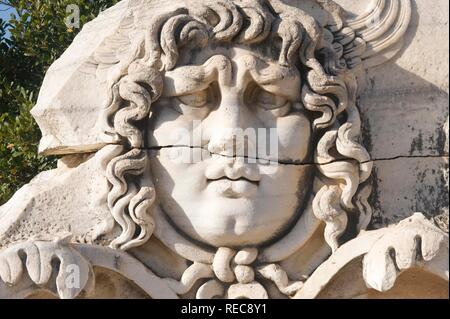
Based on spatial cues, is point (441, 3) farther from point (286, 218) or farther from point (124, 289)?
point (124, 289)

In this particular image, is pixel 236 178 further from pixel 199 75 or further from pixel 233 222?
pixel 199 75

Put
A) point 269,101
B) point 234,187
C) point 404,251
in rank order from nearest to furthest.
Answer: point 404,251 → point 234,187 → point 269,101

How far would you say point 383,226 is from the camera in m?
4.33

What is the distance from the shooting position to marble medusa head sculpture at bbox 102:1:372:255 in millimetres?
4184

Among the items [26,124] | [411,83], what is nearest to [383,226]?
[411,83]

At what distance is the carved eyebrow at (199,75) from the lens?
4172 millimetres

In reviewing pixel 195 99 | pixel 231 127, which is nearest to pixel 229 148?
pixel 231 127

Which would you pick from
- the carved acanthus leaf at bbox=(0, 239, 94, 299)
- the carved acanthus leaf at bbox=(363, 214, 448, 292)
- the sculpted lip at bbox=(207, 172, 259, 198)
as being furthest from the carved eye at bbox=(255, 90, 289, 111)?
the carved acanthus leaf at bbox=(0, 239, 94, 299)

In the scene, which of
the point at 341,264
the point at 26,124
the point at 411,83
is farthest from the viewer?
the point at 26,124

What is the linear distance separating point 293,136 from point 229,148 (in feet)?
0.80

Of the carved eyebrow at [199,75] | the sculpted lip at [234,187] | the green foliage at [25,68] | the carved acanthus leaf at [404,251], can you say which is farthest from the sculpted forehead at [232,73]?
the green foliage at [25,68]

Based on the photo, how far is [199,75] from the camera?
419cm

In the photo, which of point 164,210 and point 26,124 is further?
point 26,124

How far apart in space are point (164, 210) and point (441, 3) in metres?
1.36
